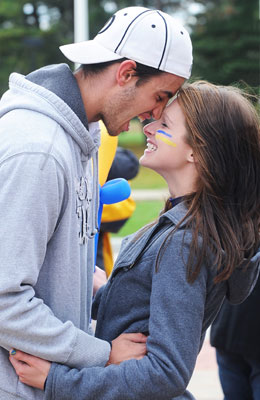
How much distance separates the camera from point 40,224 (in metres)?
1.72

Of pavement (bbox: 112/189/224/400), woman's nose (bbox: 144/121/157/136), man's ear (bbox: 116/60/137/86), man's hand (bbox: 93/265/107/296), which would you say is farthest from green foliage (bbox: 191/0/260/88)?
man's ear (bbox: 116/60/137/86)

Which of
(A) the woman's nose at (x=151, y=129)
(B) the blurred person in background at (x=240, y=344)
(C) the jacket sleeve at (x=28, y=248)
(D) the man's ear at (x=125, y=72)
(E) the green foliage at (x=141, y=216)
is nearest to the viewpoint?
→ (C) the jacket sleeve at (x=28, y=248)

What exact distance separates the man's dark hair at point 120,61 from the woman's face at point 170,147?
0.55 feet

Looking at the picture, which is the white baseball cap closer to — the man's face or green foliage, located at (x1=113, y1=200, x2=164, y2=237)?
the man's face

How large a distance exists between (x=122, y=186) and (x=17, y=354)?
104 centimetres

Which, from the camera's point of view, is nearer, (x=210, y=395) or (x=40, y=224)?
(x=40, y=224)

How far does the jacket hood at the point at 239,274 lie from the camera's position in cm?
206

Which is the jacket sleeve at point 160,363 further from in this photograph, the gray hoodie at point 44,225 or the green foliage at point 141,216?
the green foliage at point 141,216

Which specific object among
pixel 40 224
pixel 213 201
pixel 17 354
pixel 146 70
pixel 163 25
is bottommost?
pixel 17 354

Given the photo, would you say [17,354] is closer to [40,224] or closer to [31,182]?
[40,224]

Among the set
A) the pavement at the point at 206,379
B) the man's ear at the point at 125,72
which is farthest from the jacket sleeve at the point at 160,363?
the pavement at the point at 206,379

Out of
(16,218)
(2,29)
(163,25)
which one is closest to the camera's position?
(16,218)

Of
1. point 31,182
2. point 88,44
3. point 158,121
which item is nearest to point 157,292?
point 31,182

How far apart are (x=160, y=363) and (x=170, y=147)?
0.80 metres
